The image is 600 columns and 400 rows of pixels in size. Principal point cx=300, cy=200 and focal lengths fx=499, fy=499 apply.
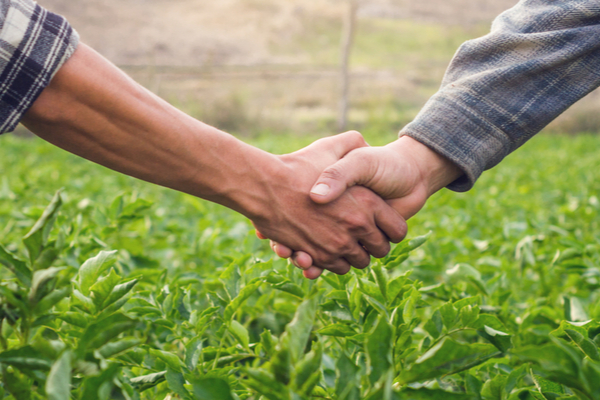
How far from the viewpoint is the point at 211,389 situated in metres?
0.51

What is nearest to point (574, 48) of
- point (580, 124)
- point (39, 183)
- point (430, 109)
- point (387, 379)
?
point (430, 109)

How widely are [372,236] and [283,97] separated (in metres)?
14.5

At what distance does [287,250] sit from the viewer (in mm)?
1521

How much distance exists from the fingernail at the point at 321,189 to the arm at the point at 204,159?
0.06m

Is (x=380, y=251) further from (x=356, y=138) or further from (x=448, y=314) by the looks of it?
(x=448, y=314)

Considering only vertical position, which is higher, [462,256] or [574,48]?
[574,48]

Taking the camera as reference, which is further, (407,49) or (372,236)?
(407,49)

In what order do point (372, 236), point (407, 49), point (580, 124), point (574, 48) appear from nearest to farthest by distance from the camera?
point (574, 48) < point (372, 236) < point (580, 124) < point (407, 49)

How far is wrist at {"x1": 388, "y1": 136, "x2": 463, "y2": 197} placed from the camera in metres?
1.60

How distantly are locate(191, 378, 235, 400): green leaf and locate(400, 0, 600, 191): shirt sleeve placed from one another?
3.95 ft

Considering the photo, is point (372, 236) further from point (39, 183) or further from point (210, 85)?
point (210, 85)

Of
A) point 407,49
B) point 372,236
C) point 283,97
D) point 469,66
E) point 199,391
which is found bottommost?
point 407,49

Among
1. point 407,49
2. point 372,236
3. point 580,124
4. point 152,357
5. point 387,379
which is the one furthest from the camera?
point 407,49

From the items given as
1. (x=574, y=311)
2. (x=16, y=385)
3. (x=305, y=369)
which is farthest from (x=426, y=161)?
(x=16, y=385)
